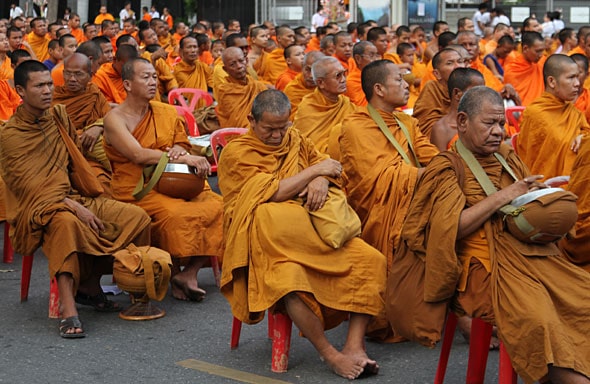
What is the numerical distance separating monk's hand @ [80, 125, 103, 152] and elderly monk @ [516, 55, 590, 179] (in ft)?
9.88

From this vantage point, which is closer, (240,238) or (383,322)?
(240,238)

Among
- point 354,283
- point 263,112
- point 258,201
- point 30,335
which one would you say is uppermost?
point 263,112

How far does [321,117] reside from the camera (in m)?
7.55

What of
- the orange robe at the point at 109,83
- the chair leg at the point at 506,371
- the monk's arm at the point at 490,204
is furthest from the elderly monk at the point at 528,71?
the chair leg at the point at 506,371

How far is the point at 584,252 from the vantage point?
5.45 metres

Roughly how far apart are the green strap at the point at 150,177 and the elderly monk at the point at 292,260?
1185 mm

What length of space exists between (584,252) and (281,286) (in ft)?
5.30

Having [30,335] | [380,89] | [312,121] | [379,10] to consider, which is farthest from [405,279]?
[379,10]

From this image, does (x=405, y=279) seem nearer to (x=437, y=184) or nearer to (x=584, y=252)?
(x=437, y=184)

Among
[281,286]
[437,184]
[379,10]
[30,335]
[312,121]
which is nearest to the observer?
[437,184]

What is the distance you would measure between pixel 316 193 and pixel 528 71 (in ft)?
29.5

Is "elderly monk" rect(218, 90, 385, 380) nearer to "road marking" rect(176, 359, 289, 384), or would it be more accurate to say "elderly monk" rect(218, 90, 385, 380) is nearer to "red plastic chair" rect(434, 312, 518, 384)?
"road marking" rect(176, 359, 289, 384)

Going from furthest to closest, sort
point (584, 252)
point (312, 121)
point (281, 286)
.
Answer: point (312, 121) < point (584, 252) < point (281, 286)

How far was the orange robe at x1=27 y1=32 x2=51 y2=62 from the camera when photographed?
58.5 feet
